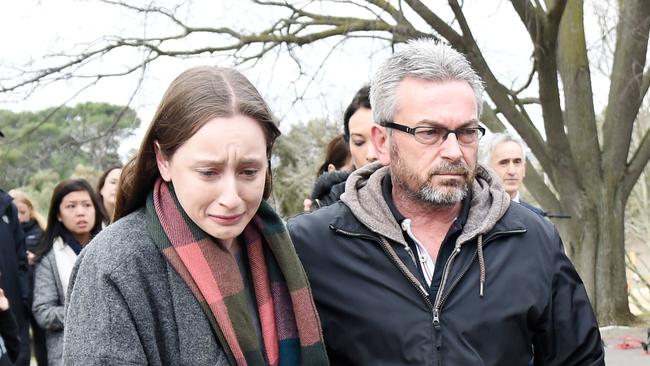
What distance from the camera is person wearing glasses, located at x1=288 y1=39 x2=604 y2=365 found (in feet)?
7.47

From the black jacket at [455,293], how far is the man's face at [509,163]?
122 inches

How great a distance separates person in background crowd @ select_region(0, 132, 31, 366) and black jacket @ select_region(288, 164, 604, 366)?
3143 mm

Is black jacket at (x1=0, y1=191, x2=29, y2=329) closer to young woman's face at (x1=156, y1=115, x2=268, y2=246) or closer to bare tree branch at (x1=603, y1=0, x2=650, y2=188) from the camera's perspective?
young woman's face at (x1=156, y1=115, x2=268, y2=246)

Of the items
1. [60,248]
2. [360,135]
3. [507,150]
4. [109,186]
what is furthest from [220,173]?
[109,186]

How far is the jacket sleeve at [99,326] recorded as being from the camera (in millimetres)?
1663

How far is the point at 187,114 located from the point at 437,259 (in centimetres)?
90

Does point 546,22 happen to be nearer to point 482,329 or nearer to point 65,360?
point 482,329

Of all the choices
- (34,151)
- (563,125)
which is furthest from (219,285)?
(34,151)

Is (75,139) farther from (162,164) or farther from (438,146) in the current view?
(162,164)

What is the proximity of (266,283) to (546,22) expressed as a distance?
27.6ft

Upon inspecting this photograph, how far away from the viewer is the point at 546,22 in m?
9.66

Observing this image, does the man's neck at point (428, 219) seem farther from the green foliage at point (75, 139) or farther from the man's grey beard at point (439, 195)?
the green foliage at point (75, 139)

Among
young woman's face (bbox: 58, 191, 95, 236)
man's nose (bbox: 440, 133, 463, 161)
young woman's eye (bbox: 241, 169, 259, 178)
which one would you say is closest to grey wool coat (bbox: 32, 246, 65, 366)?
young woman's face (bbox: 58, 191, 95, 236)

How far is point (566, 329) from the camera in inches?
94.7
